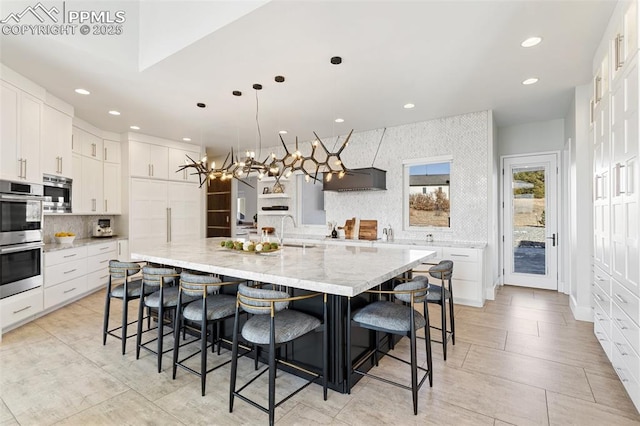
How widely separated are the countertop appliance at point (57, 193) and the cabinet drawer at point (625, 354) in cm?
604

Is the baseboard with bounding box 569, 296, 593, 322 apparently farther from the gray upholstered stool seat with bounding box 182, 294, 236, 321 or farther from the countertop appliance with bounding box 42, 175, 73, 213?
the countertop appliance with bounding box 42, 175, 73, 213

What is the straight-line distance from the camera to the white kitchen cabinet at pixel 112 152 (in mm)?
5766

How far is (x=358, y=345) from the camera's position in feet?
8.20

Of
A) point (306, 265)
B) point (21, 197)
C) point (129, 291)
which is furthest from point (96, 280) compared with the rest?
point (306, 265)

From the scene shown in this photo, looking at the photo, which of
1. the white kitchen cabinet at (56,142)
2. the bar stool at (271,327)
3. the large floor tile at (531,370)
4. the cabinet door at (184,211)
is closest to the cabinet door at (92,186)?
the white kitchen cabinet at (56,142)

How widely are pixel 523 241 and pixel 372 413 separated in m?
4.82

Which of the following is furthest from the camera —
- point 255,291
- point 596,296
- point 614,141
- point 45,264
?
point 45,264

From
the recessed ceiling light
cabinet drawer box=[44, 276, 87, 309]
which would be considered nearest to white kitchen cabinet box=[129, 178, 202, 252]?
cabinet drawer box=[44, 276, 87, 309]

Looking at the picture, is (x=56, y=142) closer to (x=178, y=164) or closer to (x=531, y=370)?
(x=178, y=164)

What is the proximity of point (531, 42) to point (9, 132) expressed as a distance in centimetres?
528

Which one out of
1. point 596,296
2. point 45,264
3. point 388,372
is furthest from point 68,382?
point 596,296

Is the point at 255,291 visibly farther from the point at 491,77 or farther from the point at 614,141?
the point at 491,77

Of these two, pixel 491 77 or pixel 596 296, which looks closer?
pixel 596 296

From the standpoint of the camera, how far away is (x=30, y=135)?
3.71 meters
